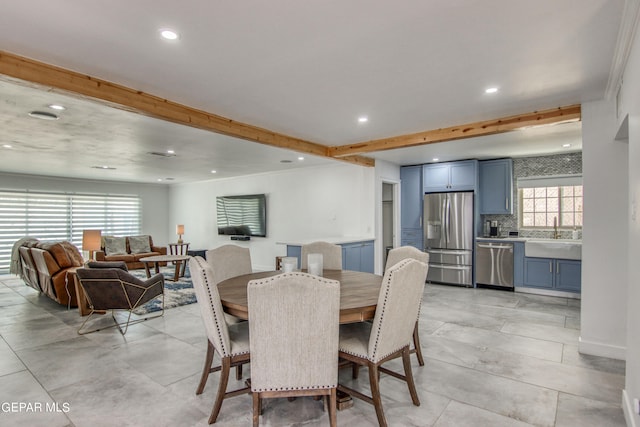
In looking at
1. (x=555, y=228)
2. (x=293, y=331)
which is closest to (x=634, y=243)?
(x=293, y=331)

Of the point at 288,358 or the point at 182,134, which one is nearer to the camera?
the point at 288,358

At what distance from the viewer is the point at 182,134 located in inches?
169

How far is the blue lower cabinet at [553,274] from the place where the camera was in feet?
16.9

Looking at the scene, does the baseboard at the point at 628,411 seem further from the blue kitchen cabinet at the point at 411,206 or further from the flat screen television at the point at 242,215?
the flat screen television at the point at 242,215

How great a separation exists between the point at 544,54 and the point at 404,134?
221 centimetres

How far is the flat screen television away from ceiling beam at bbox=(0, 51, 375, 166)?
3.71 meters

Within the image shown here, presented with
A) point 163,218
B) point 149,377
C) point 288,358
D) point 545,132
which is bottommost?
point 149,377

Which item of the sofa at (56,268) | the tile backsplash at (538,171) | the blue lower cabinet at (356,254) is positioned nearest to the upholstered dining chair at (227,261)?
the blue lower cabinet at (356,254)

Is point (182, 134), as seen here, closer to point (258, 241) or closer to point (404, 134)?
point (404, 134)

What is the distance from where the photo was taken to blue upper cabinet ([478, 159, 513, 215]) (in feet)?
19.6

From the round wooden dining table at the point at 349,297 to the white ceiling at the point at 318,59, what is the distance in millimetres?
1656

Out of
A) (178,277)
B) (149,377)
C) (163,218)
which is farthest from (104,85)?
(163,218)

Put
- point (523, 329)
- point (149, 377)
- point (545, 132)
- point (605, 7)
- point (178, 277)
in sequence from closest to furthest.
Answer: point (605, 7)
point (149, 377)
point (523, 329)
point (545, 132)
point (178, 277)

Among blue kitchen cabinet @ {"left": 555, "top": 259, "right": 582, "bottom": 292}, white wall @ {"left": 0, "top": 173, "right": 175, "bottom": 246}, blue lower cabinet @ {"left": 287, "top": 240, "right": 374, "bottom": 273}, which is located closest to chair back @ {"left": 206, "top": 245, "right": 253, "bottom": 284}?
blue lower cabinet @ {"left": 287, "top": 240, "right": 374, "bottom": 273}
